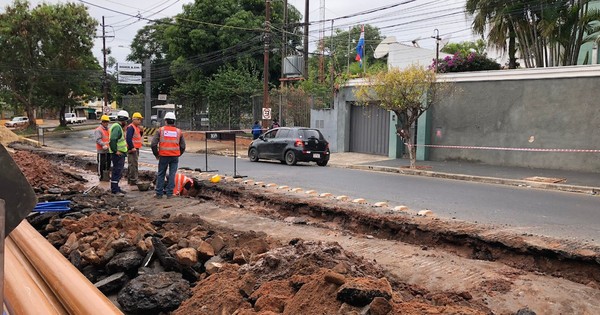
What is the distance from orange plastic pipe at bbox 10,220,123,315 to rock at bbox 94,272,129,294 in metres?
0.79

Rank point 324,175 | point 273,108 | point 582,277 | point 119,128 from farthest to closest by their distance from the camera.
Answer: point 273,108 < point 324,175 < point 119,128 < point 582,277

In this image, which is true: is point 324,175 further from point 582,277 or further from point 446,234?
point 582,277

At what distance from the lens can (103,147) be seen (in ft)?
39.1

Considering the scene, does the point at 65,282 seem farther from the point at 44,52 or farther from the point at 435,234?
the point at 44,52

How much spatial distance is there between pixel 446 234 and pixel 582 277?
5.83 ft

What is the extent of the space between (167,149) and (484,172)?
11.6 meters

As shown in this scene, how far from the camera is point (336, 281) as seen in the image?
12.3 feet

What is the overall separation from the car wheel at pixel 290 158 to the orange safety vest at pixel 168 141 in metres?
9.38

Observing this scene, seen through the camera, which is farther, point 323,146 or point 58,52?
point 58,52

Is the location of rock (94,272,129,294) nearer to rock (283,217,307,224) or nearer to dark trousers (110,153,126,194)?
rock (283,217,307,224)

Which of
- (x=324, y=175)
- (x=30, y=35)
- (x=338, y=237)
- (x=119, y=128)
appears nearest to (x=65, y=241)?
(x=338, y=237)

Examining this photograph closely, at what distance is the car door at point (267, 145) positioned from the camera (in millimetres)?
19906

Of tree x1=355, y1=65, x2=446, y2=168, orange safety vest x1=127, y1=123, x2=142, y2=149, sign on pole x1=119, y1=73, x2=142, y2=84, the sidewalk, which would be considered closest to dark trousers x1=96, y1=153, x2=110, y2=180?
orange safety vest x1=127, y1=123, x2=142, y2=149

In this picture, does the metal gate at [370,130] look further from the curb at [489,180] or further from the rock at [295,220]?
the rock at [295,220]
